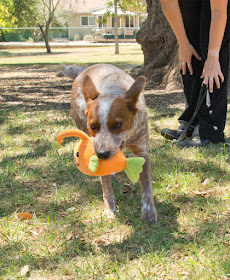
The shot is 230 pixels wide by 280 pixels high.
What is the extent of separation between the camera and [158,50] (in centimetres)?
967

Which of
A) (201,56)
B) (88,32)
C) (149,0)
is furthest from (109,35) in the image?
(201,56)

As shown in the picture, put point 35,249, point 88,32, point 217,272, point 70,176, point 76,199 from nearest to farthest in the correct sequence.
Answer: point 217,272 → point 35,249 → point 76,199 → point 70,176 → point 88,32

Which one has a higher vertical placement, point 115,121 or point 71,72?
point 71,72

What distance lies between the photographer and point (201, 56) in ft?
16.1

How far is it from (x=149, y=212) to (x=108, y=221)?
375 mm

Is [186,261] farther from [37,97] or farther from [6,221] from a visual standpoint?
[37,97]

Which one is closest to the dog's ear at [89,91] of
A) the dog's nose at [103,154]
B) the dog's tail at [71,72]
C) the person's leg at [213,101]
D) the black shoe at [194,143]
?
the dog's nose at [103,154]

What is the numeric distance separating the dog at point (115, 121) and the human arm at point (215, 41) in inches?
42.5

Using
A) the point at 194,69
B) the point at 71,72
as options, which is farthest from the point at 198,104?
the point at 71,72

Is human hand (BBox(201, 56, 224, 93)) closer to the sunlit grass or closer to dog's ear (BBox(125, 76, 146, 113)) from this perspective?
dog's ear (BBox(125, 76, 146, 113))

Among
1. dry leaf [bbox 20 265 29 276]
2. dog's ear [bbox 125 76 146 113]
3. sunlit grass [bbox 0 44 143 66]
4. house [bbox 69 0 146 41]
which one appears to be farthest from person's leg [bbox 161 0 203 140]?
house [bbox 69 0 146 41]

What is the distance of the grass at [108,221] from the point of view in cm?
262

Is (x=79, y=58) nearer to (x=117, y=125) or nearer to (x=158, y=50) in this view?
(x=158, y=50)

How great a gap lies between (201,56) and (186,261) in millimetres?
3086
